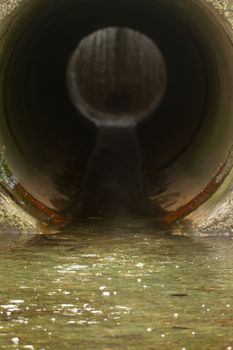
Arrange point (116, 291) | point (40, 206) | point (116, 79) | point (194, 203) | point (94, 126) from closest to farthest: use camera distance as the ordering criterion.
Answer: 1. point (116, 291)
2. point (194, 203)
3. point (40, 206)
4. point (94, 126)
5. point (116, 79)

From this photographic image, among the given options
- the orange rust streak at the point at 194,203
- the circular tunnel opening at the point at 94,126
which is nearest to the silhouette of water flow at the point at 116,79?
the circular tunnel opening at the point at 94,126

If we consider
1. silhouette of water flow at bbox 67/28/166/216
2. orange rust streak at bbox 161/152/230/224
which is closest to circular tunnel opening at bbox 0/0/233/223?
orange rust streak at bbox 161/152/230/224

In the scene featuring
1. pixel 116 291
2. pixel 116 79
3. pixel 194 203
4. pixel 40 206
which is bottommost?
pixel 40 206

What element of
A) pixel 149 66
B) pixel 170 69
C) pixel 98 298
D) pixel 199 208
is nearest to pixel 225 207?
pixel 199 208

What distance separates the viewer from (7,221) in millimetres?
6574

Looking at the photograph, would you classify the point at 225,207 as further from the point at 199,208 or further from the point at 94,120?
the point at 94,120

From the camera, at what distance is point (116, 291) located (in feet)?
16.4

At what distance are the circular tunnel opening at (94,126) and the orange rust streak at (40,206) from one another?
0.01 metres

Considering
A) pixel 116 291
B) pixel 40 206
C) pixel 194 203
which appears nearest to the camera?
pixel 116 291

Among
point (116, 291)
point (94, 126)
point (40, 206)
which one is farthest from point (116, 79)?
point (116, 291)

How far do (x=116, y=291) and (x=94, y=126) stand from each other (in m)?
10.2

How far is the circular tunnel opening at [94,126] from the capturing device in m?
7.22

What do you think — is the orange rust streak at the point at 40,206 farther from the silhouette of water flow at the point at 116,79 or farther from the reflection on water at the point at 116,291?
the silhouette of water flow at the point at 116,79

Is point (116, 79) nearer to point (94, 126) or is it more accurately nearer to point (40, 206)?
point (94, 126)
